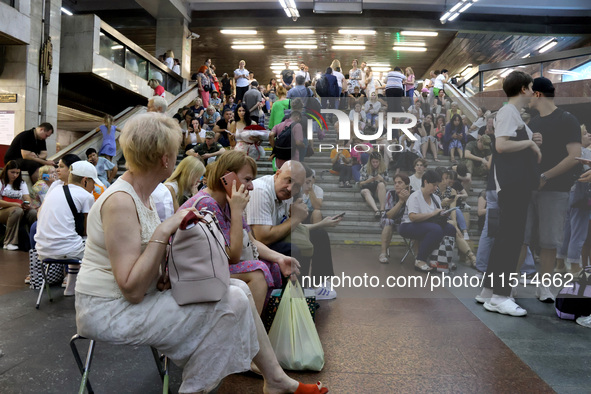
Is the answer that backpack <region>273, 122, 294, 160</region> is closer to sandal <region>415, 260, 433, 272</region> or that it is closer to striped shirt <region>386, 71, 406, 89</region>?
sandal <region>415, 260, 433, 272</region>

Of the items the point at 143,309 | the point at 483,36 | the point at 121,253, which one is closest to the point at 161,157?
the point at 121,253

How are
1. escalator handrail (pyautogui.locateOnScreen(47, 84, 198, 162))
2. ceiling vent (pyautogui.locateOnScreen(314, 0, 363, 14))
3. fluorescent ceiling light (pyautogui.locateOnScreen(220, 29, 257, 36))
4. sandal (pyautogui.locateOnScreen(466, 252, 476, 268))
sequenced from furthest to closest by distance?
1. fluorescent ceiling light (pyautogui.locateOnScreen(220, 29, 257, 36))
2. ceiling vent (pyautogui.locateOnScreen(314, 0, 363, 14))
3. escalator handrail (pyautogui.locateOnScreen(47, 84, 198, 162))
4. sandal (pyautogui.locateOnScreen(466, 252, 476, 268))

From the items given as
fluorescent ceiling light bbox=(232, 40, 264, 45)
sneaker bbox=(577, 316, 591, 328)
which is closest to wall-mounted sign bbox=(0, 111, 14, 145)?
sneaker bbox=(577, 316, 591, 328)

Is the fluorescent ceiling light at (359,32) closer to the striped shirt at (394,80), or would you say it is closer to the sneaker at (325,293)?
the striped shirt at (394,80)

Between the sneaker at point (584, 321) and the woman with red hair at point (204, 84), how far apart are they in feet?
43.3

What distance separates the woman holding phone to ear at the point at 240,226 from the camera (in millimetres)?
2715

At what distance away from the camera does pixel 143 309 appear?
2016 mm

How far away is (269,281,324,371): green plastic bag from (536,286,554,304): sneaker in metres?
2.28

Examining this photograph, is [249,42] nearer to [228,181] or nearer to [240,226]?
[228,181]

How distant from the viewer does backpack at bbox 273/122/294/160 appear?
389 cm

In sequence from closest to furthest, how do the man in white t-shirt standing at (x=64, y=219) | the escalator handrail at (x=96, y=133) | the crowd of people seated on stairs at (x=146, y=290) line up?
the crowd of people seated on stairs at (x=146, y=290), the man in white t-shirt standing at (x=64, y=219), the escalator handrail at (x=96, y=133)

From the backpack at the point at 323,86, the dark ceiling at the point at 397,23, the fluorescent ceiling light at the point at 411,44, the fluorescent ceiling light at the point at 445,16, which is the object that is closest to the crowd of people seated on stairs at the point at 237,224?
the backpack at the point at 323,86

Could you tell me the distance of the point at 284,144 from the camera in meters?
4.08

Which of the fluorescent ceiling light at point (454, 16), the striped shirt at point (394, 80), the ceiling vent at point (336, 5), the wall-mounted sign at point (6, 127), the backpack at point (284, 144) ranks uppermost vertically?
the fluorescent ceiling light at point (454, 16)
